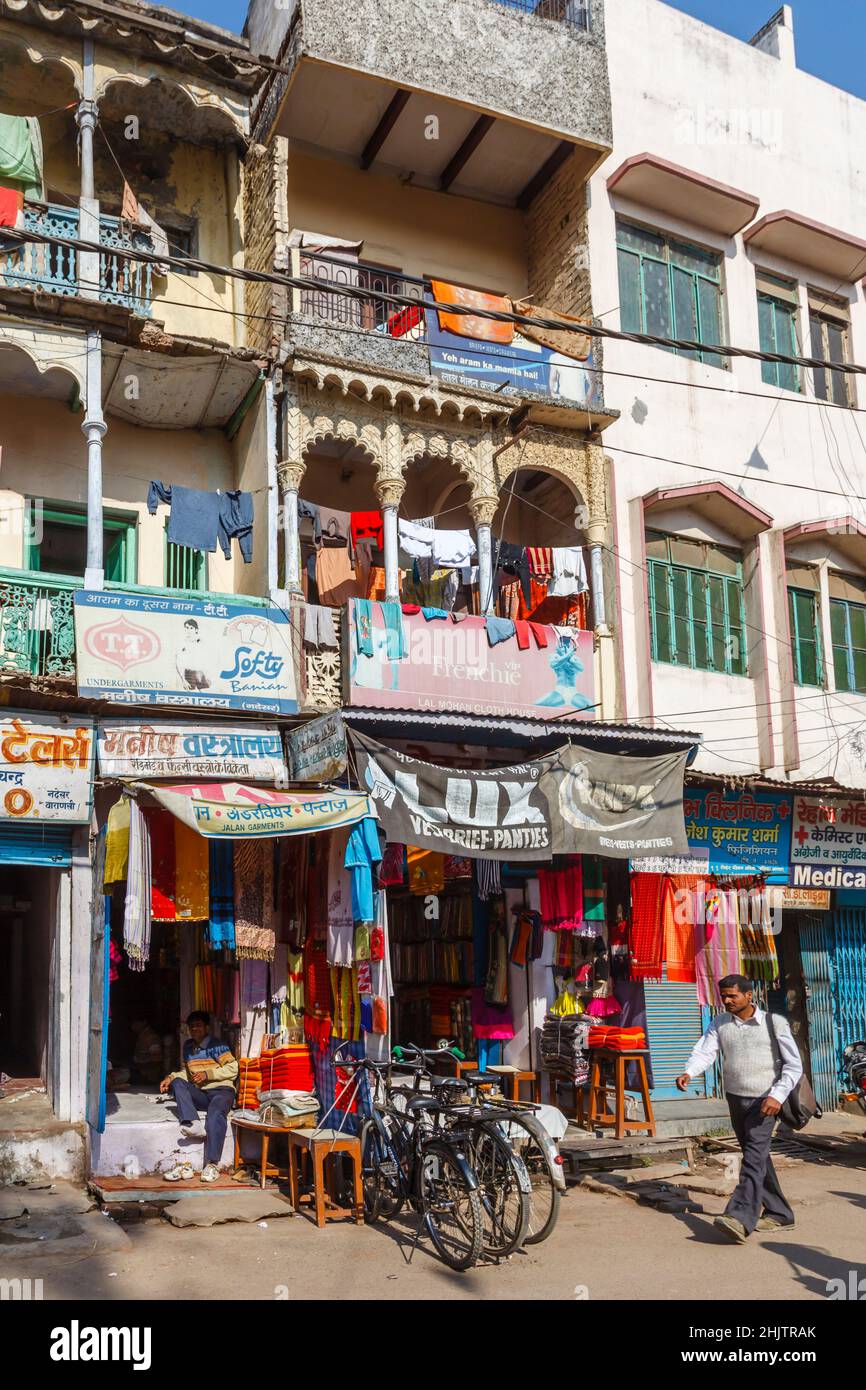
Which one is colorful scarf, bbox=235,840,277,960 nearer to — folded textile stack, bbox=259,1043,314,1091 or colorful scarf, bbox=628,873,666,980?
folded textile stack, bbox=259,1043,314,1091

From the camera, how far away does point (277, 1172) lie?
10.8 meters

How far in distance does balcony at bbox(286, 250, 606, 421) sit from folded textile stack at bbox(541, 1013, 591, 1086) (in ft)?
22.9

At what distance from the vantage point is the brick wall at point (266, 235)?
13539 millimetres

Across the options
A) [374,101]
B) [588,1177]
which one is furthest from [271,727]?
[374,101]

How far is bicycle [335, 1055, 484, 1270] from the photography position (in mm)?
7922

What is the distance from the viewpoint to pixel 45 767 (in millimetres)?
11219

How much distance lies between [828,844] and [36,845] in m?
9.73

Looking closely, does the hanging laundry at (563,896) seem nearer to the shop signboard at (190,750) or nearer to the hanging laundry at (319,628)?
the shop signboard at (190,750)

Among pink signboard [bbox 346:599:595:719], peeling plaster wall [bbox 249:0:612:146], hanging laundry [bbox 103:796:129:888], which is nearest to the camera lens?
hanging laundry [bbox 103:796:129:888]

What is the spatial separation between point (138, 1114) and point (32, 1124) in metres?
1.04

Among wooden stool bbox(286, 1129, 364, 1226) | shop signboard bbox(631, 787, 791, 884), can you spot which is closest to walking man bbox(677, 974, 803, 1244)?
wooden stool bbox(286, 1129, 364, 1226)

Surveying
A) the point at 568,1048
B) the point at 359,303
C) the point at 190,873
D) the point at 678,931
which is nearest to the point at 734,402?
the point at 359,303

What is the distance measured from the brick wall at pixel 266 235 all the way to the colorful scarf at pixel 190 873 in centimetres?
539

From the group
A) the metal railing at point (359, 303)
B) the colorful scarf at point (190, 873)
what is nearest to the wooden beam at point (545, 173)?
the metal railing at point (359, 303)
